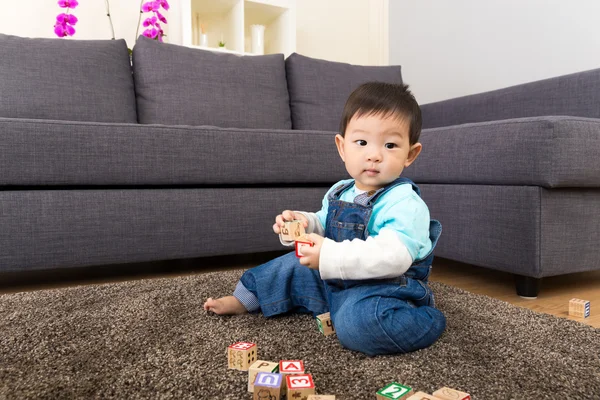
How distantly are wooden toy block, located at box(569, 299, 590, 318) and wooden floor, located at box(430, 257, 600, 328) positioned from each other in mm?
12

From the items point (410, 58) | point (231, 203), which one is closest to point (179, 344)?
point (231, 203)

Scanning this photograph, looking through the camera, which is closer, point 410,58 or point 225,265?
point 225,265

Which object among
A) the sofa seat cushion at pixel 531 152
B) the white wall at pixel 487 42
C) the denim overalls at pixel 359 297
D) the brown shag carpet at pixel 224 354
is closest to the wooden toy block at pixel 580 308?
the brown shag carpet at pixel 224 354

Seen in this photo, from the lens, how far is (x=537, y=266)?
3.94 ft

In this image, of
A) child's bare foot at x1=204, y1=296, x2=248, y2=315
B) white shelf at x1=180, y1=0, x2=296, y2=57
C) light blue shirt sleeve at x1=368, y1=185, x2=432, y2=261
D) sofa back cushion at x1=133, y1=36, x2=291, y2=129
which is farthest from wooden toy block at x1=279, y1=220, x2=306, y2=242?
white shelf at x1=180, y1=0, x2=296, y2=57

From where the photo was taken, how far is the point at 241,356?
72 cm

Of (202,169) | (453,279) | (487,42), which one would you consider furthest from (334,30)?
(453,279)

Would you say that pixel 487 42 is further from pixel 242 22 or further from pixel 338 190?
pixel 338 190

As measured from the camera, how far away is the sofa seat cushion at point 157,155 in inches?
54.0

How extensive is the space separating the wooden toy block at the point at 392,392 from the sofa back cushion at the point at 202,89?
172cm

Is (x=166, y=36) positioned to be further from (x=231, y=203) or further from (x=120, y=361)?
(x=120, y=361)

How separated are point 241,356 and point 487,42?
2563 mm

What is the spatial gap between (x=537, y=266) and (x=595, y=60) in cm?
144

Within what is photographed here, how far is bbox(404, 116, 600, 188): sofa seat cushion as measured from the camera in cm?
117
